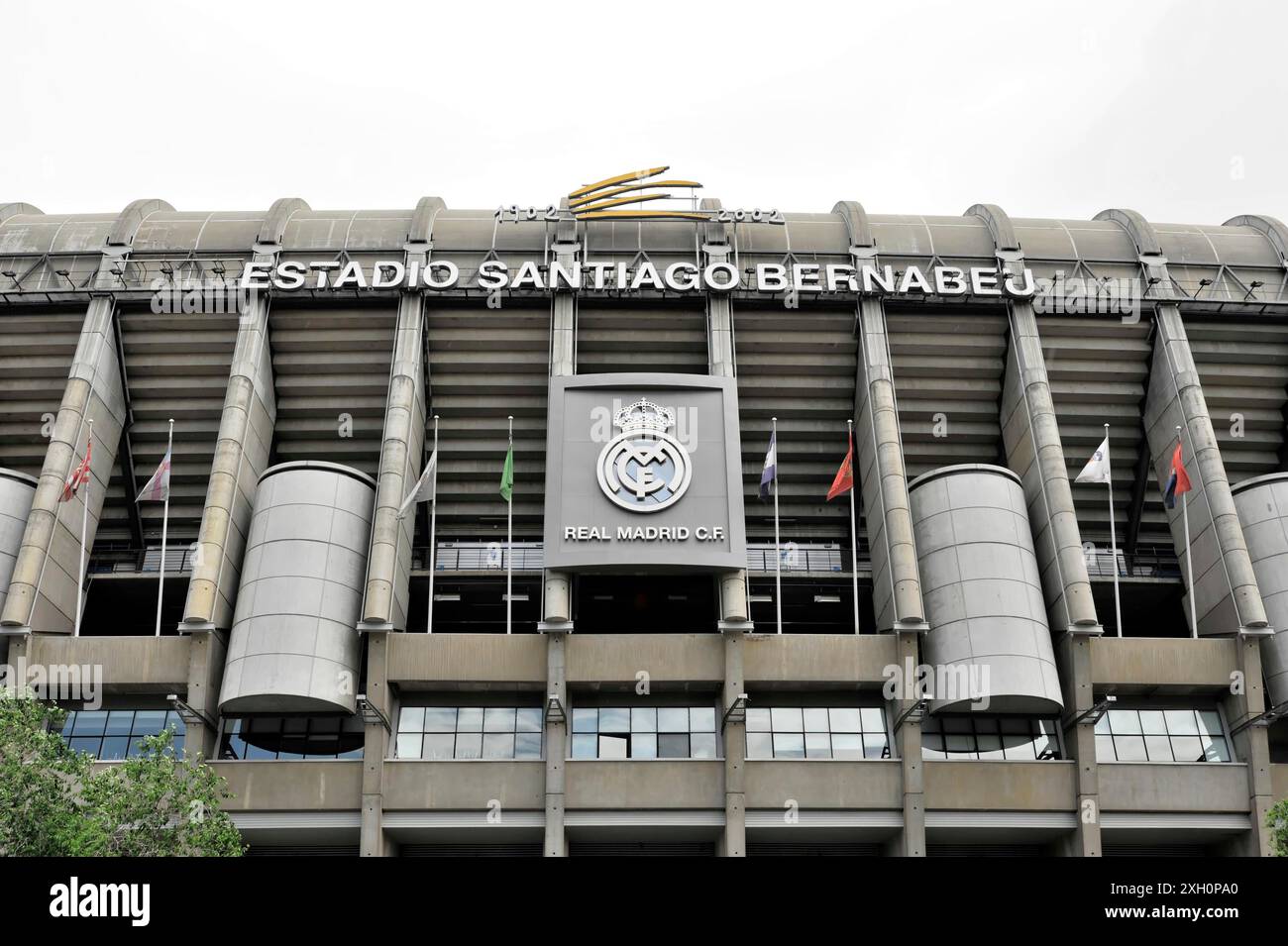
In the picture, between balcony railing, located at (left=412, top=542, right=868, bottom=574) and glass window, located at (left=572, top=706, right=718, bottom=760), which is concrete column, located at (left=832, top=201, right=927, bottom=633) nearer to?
balcony railing, located at (left=412, top=542, right=868, bottom=574)

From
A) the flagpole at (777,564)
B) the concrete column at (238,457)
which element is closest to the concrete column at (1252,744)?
the flagpole at (777,564)

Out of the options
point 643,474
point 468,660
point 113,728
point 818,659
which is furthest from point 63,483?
point 818,659

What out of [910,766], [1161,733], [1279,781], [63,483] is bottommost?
[1279,781]

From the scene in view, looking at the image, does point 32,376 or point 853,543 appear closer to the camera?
point 853,543

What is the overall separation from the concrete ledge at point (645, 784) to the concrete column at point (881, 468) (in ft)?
28.3

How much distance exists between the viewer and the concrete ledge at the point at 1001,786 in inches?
1646

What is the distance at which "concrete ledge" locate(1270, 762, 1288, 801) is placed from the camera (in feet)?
139

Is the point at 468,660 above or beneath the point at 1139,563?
beneath

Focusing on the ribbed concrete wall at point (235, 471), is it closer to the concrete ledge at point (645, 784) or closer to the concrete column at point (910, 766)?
the concrete ledge at point (645, 784)

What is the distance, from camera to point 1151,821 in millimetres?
42250

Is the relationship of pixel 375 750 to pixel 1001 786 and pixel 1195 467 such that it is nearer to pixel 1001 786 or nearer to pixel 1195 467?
pixel 1001 786

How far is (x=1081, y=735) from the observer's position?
42.6 metres

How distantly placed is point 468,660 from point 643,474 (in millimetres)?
9213

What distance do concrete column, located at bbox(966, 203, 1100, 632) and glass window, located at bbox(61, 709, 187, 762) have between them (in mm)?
31763
